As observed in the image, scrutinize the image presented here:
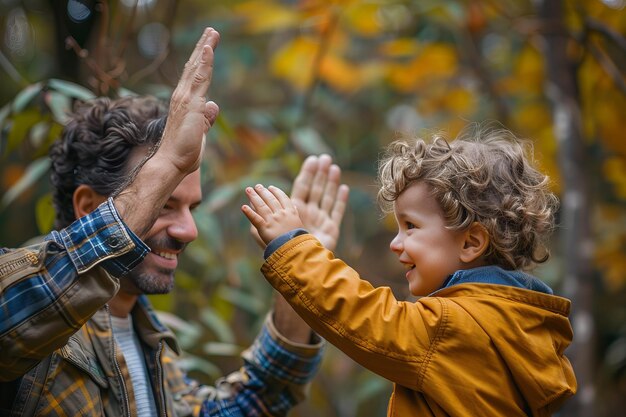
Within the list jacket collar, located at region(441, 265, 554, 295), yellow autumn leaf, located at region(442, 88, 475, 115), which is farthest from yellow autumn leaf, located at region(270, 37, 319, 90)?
jacket collar, located at region(441, 265, 554, 295)

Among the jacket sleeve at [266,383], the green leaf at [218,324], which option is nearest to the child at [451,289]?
the jacket sleeve at [266,383]

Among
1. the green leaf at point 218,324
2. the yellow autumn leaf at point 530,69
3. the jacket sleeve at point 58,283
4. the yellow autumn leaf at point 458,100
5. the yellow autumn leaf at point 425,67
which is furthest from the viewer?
the yellow autumn leaf at point 458,100

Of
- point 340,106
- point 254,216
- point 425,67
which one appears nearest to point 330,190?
point 254,216

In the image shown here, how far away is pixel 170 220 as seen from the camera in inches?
71.0

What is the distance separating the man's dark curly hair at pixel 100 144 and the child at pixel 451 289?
0.41 meters

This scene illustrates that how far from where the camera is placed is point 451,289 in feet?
5.05

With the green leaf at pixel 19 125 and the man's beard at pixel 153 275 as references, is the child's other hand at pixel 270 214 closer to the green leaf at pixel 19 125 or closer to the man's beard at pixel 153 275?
the man's beard at pixel 153 275

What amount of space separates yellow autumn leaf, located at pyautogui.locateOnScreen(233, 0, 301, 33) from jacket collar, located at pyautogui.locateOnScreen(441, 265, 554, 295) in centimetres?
212

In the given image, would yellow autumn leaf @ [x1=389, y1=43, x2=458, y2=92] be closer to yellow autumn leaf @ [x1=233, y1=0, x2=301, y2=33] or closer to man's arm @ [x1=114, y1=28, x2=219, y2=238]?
yellow autumn leaf @ [x1=233, y1=0, x2=301, y2=33]

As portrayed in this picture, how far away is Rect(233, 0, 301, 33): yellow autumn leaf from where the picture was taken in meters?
3.43

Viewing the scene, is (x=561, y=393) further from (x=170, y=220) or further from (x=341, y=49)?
(x=341, y=49)

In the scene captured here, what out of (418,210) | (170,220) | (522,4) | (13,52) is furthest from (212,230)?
(522,4)

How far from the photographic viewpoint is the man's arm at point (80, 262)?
1272mm

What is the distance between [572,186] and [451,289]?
60.3 inches
